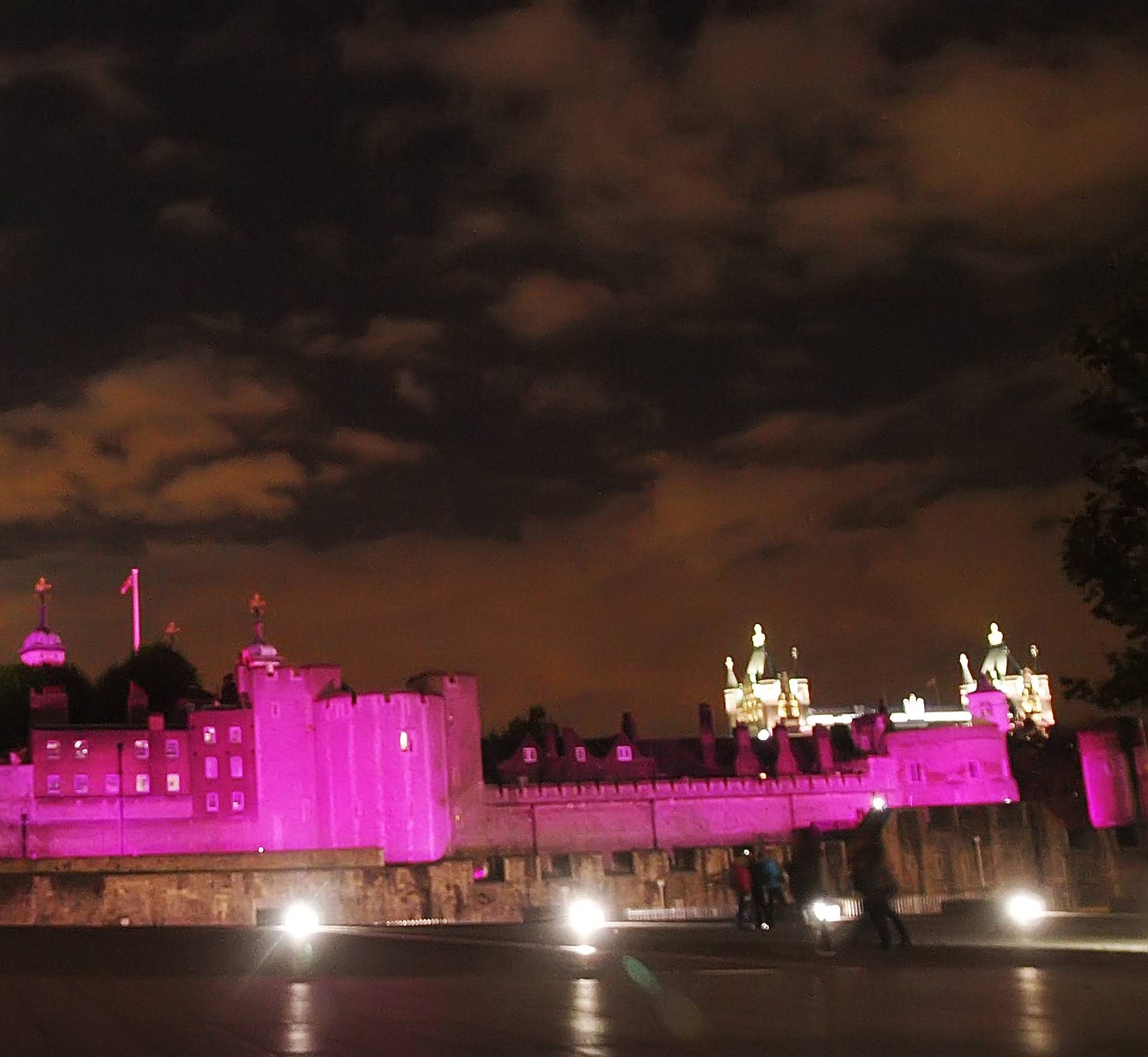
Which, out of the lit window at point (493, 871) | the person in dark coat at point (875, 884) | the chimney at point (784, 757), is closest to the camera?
the person in dark coat at point (875, 884)

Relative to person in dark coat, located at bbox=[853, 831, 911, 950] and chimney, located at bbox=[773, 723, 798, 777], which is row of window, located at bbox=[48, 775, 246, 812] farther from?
person in dark coat, located at bbox=[853, 831, 911, 950]

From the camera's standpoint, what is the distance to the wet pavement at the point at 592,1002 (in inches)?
507

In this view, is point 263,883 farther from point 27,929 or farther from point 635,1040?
point 635,1040

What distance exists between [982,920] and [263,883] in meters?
46.7

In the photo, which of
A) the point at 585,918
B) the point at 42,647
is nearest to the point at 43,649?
the point at 42,647

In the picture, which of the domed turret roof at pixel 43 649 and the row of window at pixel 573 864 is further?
the domed turret roof at pixel 43 649

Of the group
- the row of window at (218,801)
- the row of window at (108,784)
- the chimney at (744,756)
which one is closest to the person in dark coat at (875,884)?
the row of window at (218,801)

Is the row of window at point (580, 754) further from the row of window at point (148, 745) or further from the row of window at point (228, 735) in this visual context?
the row of window at point (148, 745)

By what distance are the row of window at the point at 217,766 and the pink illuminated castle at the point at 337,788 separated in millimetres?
69

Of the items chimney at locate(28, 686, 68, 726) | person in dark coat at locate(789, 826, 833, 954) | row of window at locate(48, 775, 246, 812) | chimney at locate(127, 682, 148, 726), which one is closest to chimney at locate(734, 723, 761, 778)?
row of window at locate(48, 775, 246, 812)

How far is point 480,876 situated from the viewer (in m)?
77.7

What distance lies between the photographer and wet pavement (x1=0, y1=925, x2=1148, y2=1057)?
12.9 meters

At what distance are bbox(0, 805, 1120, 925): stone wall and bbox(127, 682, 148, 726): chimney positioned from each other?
546 inches

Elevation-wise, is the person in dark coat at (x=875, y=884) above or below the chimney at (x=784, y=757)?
below
